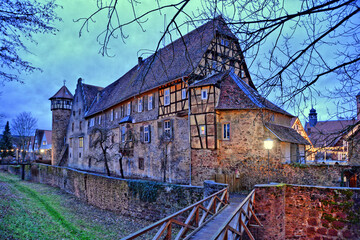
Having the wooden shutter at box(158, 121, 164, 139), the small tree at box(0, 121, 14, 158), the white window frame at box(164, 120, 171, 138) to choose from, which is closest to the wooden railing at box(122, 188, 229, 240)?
the white window frame at box(164, 120, 171, 138)

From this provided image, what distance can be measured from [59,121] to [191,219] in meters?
35.9

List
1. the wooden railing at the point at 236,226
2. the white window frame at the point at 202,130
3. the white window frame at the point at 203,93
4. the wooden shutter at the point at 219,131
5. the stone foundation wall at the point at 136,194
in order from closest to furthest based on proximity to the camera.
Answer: the wooden railing at the point at 236,226
the stone foundation wall at the point at 136,194
the wooden shutter at the point at 219,131
the white window frame at the point at 202,130
the white window frame at the point at 203,93

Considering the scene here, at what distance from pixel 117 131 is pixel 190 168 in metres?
11.7

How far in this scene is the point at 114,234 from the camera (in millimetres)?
11805

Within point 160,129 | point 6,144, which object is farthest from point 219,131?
point 6,144

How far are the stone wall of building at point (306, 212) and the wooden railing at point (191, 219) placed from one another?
1446mm

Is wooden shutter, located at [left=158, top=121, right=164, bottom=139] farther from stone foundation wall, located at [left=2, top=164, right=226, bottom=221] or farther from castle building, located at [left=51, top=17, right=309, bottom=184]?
stone foundation wall, located at [left=2, top=164, right=226, bottom=221]

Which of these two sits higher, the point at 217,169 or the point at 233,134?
the point at 233,134

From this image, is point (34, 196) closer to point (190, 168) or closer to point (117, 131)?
point (117, 131)

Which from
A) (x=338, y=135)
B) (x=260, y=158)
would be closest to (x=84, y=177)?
(x=260, y=158)

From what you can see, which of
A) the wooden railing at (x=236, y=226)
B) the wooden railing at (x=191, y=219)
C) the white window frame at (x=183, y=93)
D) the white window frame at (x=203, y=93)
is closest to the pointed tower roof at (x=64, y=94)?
the white window frame at (x=183, y=93)

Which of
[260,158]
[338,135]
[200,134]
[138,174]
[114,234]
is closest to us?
[338,135]

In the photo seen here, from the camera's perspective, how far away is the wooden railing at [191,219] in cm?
436

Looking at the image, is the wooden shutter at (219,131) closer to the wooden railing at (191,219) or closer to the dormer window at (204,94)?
the dormer window at (204,94)
